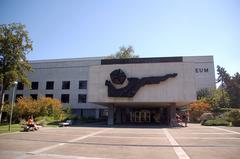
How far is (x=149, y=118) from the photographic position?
43.8 m

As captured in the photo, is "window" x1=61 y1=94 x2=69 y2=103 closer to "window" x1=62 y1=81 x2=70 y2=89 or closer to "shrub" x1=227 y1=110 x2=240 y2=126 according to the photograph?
"window" x1=62 y1=81 x2=70 y2=89

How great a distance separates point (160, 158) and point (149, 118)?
3454 cm

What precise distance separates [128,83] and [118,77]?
5.47 feet

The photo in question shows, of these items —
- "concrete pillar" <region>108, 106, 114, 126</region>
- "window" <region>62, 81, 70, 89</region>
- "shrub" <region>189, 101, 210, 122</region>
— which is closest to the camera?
"concrete pillar" <region>108, 106, 114, 126</region>

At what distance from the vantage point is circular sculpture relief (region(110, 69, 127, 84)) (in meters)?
32.6

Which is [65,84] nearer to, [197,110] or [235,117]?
[197,110]

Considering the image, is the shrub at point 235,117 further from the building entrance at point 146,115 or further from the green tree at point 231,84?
the green tree at point 231,84

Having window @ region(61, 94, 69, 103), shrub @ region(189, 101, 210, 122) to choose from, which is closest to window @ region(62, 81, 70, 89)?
window @ region(61, 94, 69, 103)

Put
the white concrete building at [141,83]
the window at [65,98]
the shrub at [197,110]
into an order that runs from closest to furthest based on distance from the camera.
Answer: the white concrete building at [141,83], the shrub at [197,110], the window at [65,98]

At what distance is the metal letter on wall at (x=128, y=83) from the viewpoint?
3181 cm

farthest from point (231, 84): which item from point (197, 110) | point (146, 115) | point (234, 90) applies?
point (146, 115)

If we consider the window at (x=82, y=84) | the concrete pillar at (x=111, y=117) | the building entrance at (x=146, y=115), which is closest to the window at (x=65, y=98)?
the window at (x=82, y=84)

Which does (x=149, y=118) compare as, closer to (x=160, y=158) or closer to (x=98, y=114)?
(x=98, y=114)

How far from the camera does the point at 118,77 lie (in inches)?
1291
